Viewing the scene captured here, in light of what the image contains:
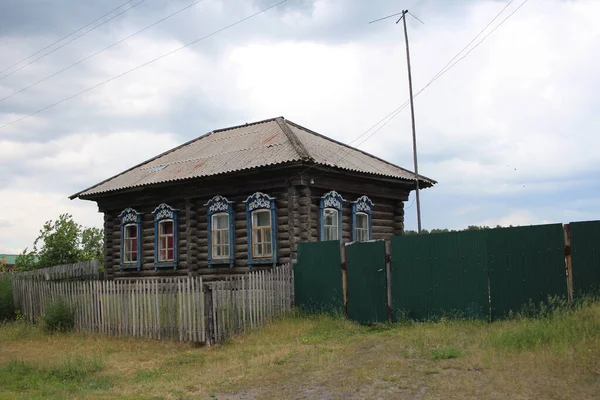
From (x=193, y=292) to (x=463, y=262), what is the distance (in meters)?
5.69

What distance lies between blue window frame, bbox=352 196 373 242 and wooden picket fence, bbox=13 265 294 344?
453 centimetres

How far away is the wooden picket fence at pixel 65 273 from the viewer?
20.4 m

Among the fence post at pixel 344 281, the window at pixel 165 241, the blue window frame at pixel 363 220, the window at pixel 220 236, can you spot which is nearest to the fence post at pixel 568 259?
the fence post at pixel 344 281

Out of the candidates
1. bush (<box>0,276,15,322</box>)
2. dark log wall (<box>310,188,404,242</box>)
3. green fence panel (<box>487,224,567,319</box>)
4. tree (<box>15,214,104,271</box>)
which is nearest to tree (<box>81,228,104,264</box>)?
tree (<box>15,214,104,271</box>)

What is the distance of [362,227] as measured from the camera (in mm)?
19656

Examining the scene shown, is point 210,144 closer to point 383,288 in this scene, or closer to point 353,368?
point 383,288

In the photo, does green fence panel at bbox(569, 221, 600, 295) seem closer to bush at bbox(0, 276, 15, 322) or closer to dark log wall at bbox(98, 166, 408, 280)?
dark log wall at bbox(98, 166, 408, 280)

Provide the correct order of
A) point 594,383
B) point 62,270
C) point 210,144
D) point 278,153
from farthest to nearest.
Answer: point 210,144 < point 62,270 < point 278,153 < point 594,383

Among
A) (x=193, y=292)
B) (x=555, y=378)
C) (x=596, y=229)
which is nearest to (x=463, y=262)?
(x=596, y=229)

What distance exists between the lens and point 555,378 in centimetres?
801

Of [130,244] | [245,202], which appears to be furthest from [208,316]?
[130,244]

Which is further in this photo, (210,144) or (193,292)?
(210,144)

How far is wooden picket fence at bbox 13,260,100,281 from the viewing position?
2044cm

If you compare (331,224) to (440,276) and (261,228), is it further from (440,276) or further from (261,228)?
(440,276)
